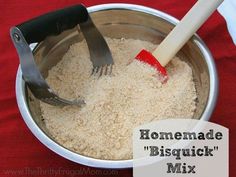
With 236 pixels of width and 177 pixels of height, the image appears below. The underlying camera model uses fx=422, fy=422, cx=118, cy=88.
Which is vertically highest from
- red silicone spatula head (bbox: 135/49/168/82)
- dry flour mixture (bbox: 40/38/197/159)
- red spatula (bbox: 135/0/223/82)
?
red spatula (bbox: 135/0/223/82)

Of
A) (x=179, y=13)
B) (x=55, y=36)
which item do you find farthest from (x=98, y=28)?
(x=179, y=13)

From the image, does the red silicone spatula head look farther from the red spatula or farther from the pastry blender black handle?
the pastry blender black handle

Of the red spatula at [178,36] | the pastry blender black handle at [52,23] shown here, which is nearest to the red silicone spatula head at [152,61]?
the red spatula at [178,36]

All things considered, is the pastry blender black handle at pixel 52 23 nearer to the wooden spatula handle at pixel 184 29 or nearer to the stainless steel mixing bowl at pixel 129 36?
the stainless steel mixing bowl at pixel 129 36

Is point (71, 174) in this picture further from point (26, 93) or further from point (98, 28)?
point (98, 28)

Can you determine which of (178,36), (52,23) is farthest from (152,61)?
(52,23)

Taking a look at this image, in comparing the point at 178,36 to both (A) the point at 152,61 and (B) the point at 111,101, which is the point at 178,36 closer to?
(A) the point at 152,61

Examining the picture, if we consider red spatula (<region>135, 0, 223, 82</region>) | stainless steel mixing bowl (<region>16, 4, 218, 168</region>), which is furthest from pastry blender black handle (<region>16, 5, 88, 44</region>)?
red spatula (<region>135, 0, 223, 82</region>)
